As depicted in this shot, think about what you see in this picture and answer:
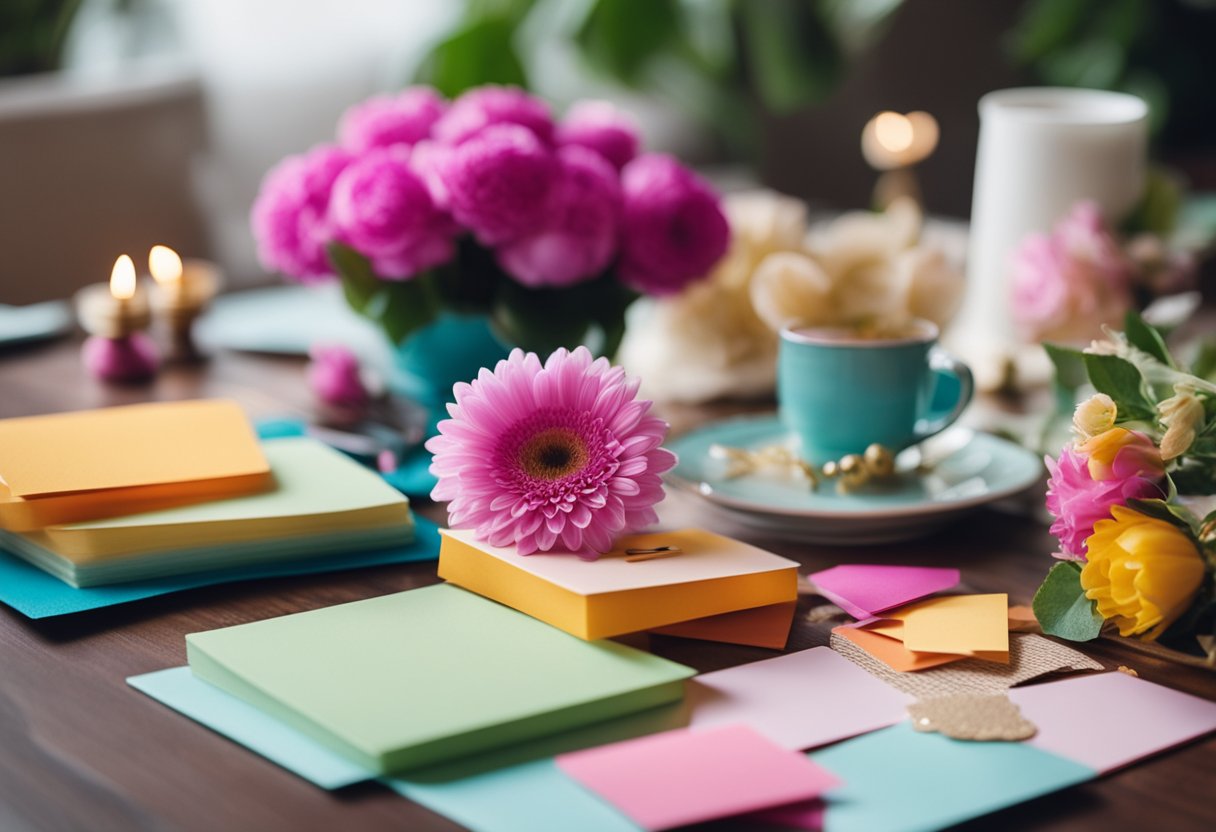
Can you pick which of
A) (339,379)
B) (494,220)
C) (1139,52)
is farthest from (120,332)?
(1139,52)

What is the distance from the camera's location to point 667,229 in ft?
3.41

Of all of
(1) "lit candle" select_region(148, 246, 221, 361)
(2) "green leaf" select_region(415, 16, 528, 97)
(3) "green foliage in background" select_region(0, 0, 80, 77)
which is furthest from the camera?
(3) "green foliage in background" select_region(0, 0, 80, 77)

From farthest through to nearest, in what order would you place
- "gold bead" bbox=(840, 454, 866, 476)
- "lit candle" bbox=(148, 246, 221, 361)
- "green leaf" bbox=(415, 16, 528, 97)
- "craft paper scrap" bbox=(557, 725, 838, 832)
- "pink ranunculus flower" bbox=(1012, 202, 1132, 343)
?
"green leaf" bbox=(415, 16, 528, 97) → "lit candle" bbox=(148, 246, 221, 361) → "pink ranunculus flower" bbox=(1012, 202, 1132, 343) → "gold bead" bbox=(840, 454, 866, 476) → "craft paper scrap" bbox=(557, 725, 838, 832)

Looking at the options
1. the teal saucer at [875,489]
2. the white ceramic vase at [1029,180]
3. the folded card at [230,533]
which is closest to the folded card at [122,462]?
the folded card at [230,533]

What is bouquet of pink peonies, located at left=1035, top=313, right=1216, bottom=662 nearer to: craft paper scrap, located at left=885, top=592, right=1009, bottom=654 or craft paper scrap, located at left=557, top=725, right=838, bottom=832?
craft paper scrap, located at left=885, top=592, right=1009, bottom=654

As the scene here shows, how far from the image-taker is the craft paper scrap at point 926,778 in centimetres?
51

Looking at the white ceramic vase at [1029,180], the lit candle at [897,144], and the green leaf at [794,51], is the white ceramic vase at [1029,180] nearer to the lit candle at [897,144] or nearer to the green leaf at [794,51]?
the lit candle at [897,144]

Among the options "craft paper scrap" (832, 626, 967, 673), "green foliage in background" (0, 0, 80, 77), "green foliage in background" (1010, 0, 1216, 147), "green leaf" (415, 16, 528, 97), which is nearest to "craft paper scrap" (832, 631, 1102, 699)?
"craft paper scrap" (832, 626, 967, 673)

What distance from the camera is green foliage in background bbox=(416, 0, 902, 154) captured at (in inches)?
77.0

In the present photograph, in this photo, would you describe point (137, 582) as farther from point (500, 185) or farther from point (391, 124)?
point (391, 124)

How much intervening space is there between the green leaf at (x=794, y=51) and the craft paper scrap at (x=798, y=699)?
1.70 meters

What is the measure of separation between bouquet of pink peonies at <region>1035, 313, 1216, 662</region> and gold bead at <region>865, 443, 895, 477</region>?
0.19 metres

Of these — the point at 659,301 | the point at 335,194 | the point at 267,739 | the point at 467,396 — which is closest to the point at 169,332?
the point at 335,194

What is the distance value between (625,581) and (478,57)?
1.47m
